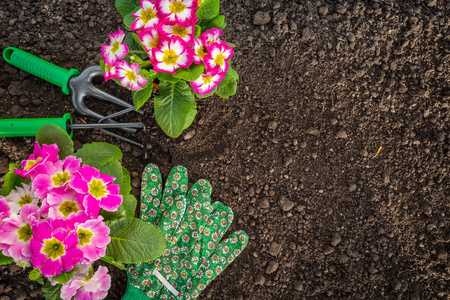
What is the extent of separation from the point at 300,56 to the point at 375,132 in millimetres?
529

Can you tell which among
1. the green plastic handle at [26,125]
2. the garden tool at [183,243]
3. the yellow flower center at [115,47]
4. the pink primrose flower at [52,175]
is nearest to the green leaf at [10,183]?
the pink primrose flower at [52,175]

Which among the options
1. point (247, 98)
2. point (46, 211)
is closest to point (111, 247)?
point (46, 211)

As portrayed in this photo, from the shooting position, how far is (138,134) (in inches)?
64.2

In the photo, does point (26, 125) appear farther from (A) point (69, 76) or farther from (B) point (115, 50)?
(B) point (115, 50)

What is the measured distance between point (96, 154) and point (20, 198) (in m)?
0.29

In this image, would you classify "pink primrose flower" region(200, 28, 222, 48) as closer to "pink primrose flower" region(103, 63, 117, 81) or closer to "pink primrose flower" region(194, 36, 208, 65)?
"pink primrose flower" region(194, 36, 208, 65)

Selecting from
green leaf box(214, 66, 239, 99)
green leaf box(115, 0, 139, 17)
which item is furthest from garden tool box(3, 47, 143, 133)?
green leaf box(214, 66, 239, 99)

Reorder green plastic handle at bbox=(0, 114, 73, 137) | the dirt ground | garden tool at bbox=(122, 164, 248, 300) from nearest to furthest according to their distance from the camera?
green plastic handle at bbox=(0, 114, 73, 137)
garden tool at bbox=(122, 164, 248, 300)
the dirt ground

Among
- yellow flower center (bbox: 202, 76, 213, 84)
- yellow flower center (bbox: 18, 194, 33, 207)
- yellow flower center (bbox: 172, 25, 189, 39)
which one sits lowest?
yellow flower center (bbox: 18, 194, 33, 207)

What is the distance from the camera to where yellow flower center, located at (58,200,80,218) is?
0.94m

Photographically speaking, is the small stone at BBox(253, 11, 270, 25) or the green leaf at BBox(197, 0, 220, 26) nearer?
the green leaf at BBox(197, 0, 220, 26)

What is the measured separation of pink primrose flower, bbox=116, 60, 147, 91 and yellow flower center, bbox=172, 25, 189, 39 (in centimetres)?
17

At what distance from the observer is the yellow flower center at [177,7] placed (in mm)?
1045

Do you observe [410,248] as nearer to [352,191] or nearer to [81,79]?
[352,191]
